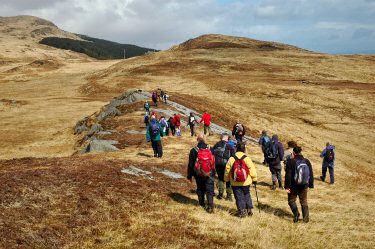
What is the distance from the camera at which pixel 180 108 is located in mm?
35906

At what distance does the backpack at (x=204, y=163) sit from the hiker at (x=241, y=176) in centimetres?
62

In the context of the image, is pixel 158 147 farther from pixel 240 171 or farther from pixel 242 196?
pixel 240 171

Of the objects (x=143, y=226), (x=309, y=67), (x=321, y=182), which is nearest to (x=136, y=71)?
(x=309, y=67)

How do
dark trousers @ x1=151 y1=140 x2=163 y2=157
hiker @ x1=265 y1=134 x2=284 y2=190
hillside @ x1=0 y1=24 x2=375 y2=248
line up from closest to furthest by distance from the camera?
1. hillside @ x1=0 y1=24 x2=375 y2=248
2. hiker @ x1=265 y1=134 x2=284 y2=190
3. dark trousers @ x1=151 y1=140 x2=163 y2=157

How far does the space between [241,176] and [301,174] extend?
207cm

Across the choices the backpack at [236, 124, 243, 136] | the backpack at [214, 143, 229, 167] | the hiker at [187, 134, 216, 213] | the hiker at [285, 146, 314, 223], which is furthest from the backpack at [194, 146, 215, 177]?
the backpack at [236, 124, 243, 136]

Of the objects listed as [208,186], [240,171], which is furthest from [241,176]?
[208,186]

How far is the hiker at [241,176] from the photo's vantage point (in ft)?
Answer: 28.5

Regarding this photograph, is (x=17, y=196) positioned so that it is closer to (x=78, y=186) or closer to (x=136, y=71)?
(x=78, y=186)

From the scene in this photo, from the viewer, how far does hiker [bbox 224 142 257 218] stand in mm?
8672

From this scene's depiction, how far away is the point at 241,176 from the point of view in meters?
8.63

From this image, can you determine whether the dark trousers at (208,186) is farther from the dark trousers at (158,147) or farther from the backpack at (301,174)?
the dark trousers at (158,147)

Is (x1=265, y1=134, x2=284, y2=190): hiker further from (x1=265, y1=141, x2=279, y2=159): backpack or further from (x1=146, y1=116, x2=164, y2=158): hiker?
(x1=146, y1=116, x2=164, y2=158): hiker

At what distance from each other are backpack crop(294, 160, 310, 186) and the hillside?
1.40 m
